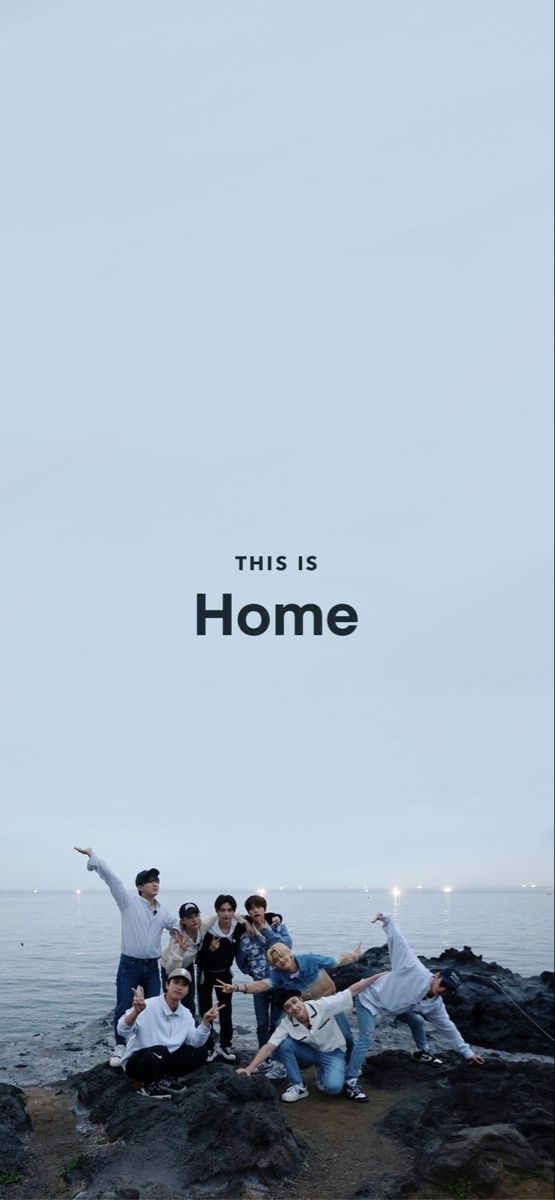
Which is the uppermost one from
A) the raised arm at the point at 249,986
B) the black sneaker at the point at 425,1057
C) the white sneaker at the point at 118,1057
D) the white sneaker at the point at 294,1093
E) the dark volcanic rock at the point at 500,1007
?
the raised arm at the point at 249,986

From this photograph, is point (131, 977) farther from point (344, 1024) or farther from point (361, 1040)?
point (361, 1040)

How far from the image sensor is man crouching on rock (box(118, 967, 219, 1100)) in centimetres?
833

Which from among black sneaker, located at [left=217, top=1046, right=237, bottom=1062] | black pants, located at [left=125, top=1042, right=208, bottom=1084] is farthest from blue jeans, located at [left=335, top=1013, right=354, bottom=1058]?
black pants, located at [left=125, top=1042, right=208, bottom=1084]

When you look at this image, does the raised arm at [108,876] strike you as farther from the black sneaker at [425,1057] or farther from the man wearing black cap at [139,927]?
the black sneaker at [425,1057]

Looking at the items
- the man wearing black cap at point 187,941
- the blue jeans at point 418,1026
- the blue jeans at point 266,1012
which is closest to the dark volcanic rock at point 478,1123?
the blue jeans at point 418,1026

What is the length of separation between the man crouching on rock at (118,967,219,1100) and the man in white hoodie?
5.77 ft

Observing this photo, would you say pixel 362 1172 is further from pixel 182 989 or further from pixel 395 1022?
pixel 395 1022

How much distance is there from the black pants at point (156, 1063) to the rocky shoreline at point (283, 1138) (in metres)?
0.21

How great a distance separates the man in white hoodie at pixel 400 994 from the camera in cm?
897

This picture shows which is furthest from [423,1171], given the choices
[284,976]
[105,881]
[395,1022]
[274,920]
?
[395,1022]

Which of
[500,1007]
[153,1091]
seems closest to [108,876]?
[153,1091]

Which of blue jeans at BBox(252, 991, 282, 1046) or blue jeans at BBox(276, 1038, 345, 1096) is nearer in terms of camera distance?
blue jeans at BBox(276, 1038, 345, 1096)

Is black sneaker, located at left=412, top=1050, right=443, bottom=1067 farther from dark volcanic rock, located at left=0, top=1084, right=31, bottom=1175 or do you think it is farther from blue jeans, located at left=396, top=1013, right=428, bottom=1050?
dark volcanic rock, located at left=0, top=1084, right=31, bottom=1175

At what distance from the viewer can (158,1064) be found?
835 centimetres
